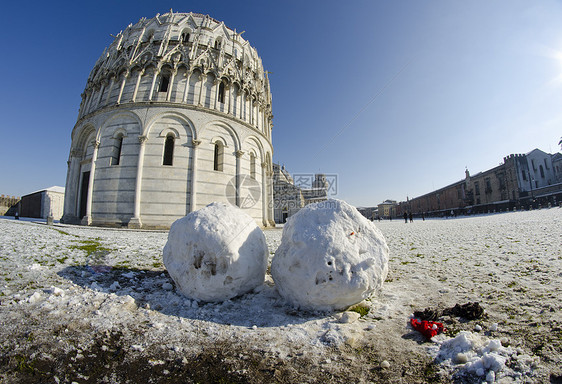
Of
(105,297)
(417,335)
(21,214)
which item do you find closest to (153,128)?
(105,297)

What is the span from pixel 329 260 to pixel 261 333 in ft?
4.27

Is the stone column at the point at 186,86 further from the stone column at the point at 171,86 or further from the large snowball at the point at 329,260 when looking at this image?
the large snowball at the point at 329,260

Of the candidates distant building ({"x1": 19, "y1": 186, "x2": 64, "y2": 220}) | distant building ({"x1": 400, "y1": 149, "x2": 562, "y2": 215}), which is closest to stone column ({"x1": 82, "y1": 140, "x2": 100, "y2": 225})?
distant building ({"x1": 19, "y1": 186, "x2": 64, "y2": 220})

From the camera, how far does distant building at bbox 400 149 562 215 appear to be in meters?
40.7

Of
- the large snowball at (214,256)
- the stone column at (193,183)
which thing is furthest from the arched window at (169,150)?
the large snowball at (214,256)

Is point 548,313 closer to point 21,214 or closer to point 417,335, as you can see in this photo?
point 417,335

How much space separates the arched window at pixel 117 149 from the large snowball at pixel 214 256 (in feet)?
54.9

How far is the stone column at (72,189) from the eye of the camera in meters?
18.2

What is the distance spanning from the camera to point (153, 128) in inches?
680

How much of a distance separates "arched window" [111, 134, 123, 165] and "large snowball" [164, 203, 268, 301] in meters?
16.7

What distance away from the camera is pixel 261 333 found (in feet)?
9.86

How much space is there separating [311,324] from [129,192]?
56.1 ft

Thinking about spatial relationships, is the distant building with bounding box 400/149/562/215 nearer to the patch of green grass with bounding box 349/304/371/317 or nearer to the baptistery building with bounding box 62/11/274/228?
the baptistery building with bounding box 62/11/274/228

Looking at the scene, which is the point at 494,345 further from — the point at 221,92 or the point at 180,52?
the point at 180,52
